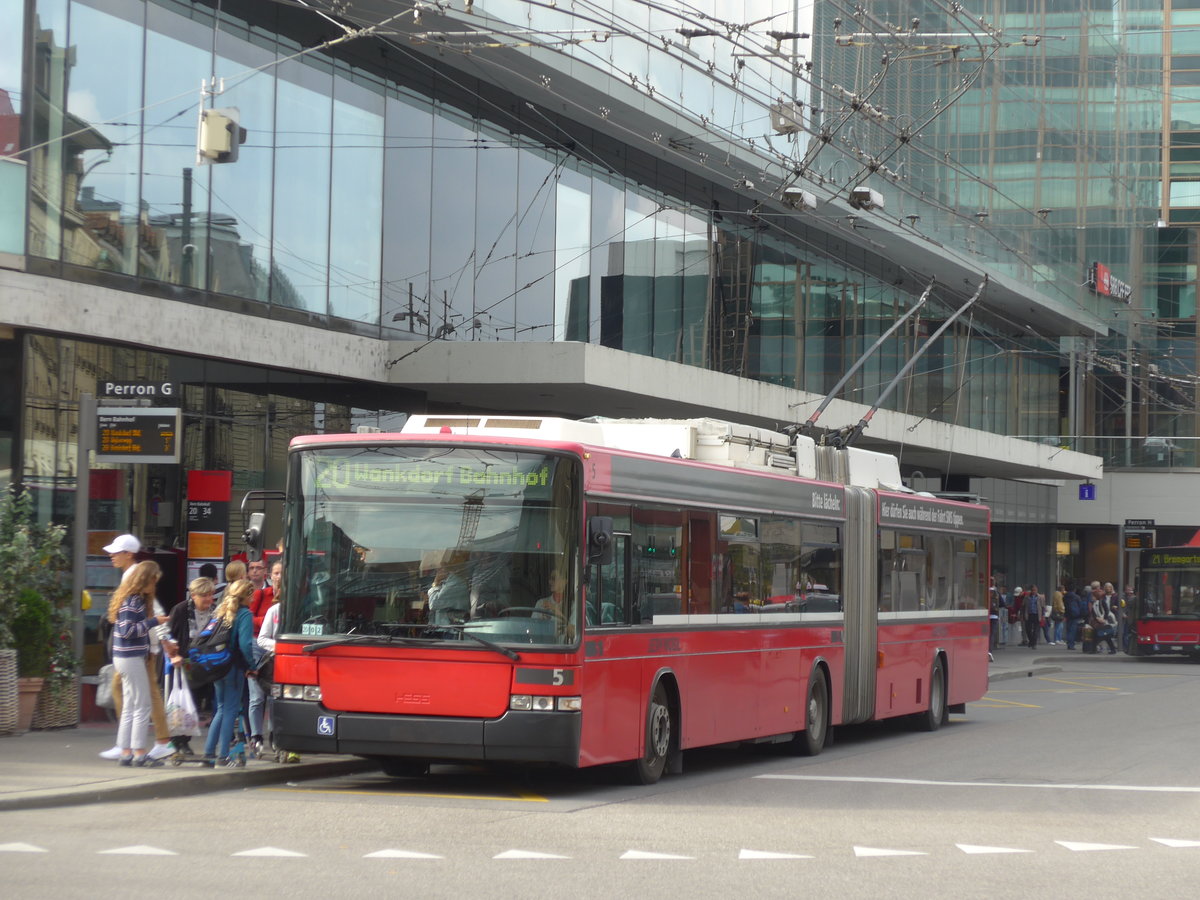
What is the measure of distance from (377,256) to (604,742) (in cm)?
1377

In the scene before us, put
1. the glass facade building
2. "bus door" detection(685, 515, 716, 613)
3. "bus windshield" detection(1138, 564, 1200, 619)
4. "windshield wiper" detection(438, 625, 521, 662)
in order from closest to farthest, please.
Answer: "windshield wiper" detection(438, 625, 521, 662) → "bus door" detection(685, 515, 716, 613) → the glass facade building → "bus windshield" detection(1138, 564, 1200, 619)

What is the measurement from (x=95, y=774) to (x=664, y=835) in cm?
447

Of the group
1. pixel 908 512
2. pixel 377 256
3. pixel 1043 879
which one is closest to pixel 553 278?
pixel 377 256

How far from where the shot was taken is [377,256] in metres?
25.5

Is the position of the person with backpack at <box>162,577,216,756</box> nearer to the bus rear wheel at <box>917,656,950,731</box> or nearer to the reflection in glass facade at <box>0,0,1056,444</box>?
the reflection in glass facade at <box>0,0,1056,444</box>

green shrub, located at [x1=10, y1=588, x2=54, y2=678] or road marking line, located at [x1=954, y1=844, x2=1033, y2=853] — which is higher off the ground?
green shrub, located at [x1=10, y1=588, x2=54, y2=678]

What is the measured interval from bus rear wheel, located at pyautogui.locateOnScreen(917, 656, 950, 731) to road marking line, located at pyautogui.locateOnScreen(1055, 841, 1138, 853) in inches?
403

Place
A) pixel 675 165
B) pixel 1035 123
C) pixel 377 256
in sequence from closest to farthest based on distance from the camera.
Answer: pixel 377 256 < pixel 675 165 < pixel 1035 123

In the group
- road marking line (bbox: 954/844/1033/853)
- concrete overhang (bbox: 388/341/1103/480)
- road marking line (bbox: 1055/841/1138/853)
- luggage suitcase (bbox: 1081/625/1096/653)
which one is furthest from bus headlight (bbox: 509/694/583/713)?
luggage suitcase (bbox: 1081/625/1096/653)

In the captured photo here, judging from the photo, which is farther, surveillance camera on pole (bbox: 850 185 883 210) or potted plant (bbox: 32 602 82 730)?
surveillance camera on pole (bbox: 850 185 883 210)

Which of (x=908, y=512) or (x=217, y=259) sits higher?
(x=217, y=259)

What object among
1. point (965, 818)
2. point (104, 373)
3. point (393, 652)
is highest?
point (104, 373)

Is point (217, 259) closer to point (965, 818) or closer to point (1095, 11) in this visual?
point (965, 818)

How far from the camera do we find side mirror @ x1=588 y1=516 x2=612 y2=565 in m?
12.8
